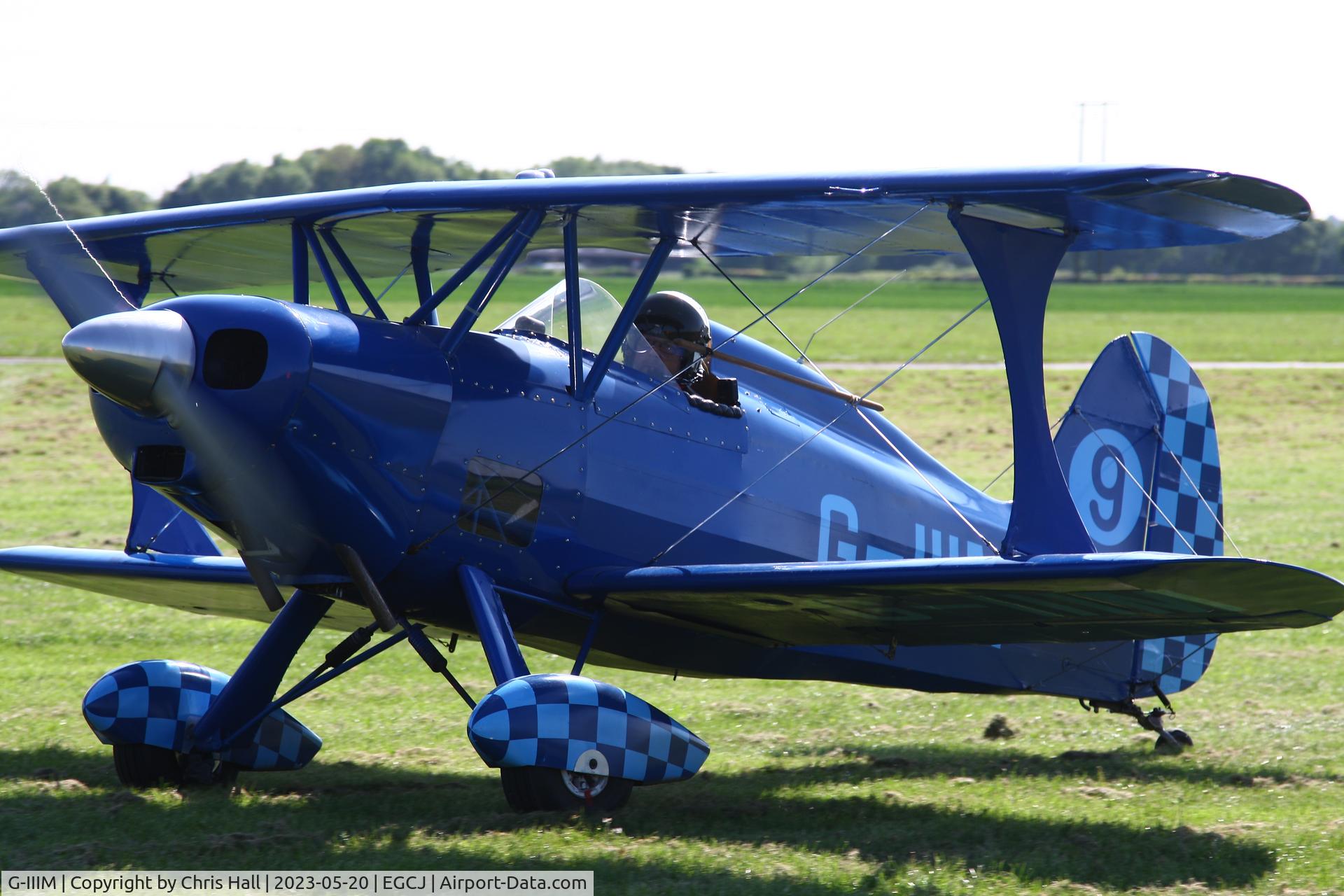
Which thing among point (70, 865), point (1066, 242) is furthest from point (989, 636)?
point (70, 865)

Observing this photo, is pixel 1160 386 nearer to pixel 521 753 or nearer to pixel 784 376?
pixel 784 376

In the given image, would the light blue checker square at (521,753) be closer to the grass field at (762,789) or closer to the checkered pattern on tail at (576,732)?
the checkered pattern on tail at (576,732)

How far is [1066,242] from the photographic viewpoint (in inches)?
267

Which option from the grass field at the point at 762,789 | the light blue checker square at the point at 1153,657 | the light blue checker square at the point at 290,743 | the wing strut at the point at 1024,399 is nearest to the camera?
the grass field at the point at 762,789

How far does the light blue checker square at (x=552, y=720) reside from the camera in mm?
5871

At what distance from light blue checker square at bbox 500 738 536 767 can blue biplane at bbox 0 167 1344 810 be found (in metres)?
0.01

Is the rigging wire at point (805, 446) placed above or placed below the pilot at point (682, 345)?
below

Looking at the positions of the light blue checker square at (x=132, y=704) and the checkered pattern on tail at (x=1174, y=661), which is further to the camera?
the checkered pattern on tail at (x=1174, y=661)

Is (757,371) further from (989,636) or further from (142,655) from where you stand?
(142,655)

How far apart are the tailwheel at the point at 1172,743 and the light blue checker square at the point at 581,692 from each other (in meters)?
3.91

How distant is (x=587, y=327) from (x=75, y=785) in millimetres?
3261

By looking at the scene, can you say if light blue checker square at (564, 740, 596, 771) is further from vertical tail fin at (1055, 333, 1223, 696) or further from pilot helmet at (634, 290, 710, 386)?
vertical tail fin at (1055, 333, 1223, 696)

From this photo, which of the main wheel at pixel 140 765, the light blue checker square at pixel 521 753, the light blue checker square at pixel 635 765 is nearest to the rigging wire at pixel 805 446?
the light blue checker square at pixel 635 765

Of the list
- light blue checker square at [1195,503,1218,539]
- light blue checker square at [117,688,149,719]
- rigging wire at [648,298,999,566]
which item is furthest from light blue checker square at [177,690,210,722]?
light blue checker square at [1195,503,1218,539]
